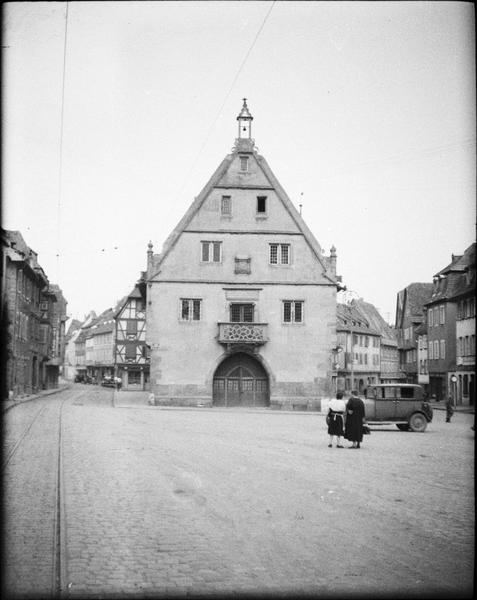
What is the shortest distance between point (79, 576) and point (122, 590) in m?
0.64

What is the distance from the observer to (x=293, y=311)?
42.3 metres

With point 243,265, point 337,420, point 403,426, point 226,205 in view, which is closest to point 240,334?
point 243,265

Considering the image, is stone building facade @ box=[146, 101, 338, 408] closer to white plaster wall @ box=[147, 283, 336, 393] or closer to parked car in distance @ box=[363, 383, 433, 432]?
white plaster wall @ box=[147, 283, 336, 393]

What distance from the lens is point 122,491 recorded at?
1148 centimetres

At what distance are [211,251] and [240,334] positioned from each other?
5.10 m

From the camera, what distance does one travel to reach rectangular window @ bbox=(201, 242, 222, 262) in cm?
4197

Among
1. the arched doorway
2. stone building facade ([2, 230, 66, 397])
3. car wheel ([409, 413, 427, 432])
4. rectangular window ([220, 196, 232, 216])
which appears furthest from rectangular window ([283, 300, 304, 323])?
car wheel ([409, 413, 427, 432])

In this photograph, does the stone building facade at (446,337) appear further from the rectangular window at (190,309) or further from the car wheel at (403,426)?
the rectangular window at (190,309)

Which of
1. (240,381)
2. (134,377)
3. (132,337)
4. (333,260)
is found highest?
(333,260)

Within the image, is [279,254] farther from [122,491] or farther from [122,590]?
[122,590]

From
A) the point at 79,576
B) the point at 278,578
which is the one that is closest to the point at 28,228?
the point at 79,576

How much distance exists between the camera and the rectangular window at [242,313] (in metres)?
42.1

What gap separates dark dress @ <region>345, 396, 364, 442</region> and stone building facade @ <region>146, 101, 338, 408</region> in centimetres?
2169

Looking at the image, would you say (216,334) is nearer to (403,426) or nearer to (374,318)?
(403,426)
